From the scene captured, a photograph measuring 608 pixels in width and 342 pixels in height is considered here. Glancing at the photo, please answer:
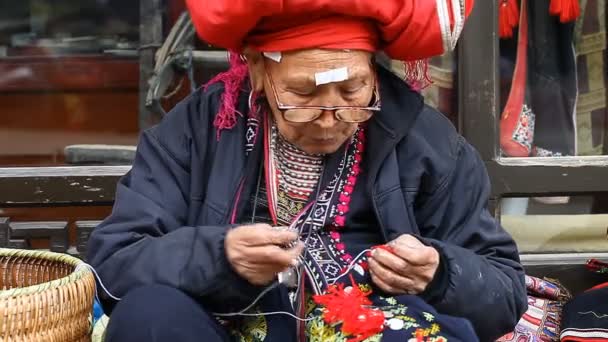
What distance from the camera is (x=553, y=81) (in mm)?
3723

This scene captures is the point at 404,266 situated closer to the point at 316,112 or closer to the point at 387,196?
the point at 387,196

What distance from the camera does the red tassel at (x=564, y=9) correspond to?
3619 mm

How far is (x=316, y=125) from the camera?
2193mm

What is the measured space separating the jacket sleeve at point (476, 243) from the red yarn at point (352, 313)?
0.20 m

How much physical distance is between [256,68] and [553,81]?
178 centimetres

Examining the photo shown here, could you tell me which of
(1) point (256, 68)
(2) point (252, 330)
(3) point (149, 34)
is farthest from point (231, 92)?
(3) point (149, 34)

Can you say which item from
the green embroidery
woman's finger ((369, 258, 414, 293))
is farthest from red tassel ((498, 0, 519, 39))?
the green embroidery

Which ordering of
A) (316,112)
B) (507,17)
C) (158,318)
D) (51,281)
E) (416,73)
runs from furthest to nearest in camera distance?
(507,17)
(416,73)
(316,112)
(51,281)
(158,318)

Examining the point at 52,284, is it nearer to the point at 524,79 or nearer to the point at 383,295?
the point at 383,295

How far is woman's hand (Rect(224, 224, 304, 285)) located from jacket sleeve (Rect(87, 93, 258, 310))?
0.10 feet

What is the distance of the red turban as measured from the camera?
6.89 feet

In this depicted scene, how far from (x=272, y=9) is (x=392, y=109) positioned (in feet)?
1.39

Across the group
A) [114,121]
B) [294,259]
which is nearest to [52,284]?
[294,259]

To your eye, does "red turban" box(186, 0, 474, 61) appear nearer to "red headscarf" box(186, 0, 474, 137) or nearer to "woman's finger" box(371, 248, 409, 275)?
"red headscarf" box(186, 0, 474, 137)
